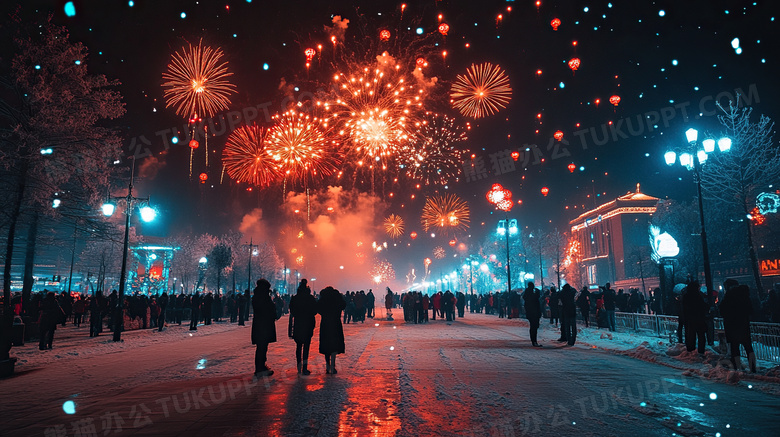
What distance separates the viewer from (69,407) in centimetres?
707

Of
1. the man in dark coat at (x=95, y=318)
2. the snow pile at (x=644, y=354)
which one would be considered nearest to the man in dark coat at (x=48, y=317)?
the man in dark coat at (x=95, y=318)

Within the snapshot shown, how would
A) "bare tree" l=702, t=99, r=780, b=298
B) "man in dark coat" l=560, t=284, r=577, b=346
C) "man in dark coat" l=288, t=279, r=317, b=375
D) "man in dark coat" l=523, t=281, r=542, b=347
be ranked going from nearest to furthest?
"man in dark coat" l=288, t=279, r=317, b=375 < "man in dark coat" l=523, t=281, r=542, b=347 < "man in dark coat" l=560, t=284, r=577, b=346 < "bare tree" l=702, t=99, r=780, b=298

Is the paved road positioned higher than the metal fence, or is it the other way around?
the metal fence

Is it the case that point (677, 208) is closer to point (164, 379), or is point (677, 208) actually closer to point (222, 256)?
point (222, 256)

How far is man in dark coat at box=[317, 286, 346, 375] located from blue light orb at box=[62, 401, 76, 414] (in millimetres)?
4350

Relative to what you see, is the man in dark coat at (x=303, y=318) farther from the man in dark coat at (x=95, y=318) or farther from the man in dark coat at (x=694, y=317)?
the man in dark coat at (x=95, y=318)

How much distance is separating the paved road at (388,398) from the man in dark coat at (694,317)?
1566 millimetres

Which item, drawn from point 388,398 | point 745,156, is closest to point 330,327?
point 388,398

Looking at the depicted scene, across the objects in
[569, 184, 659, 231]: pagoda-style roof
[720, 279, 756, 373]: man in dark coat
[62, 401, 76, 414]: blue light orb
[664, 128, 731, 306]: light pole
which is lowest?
[62, 401, 76, 414]: blue light orb

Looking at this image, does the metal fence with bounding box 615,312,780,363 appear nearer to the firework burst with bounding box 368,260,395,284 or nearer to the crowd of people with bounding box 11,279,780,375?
the crowd of people with bounding box 11,279,780,375

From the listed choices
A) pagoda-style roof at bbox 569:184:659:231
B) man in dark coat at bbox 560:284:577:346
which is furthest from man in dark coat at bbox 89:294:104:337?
pagoda-style roof at bbox 569:184:659:231

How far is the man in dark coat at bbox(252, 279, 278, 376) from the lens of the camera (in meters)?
9.55

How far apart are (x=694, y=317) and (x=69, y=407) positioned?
526 inches

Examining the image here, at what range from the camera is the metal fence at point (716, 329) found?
11.5 meters
